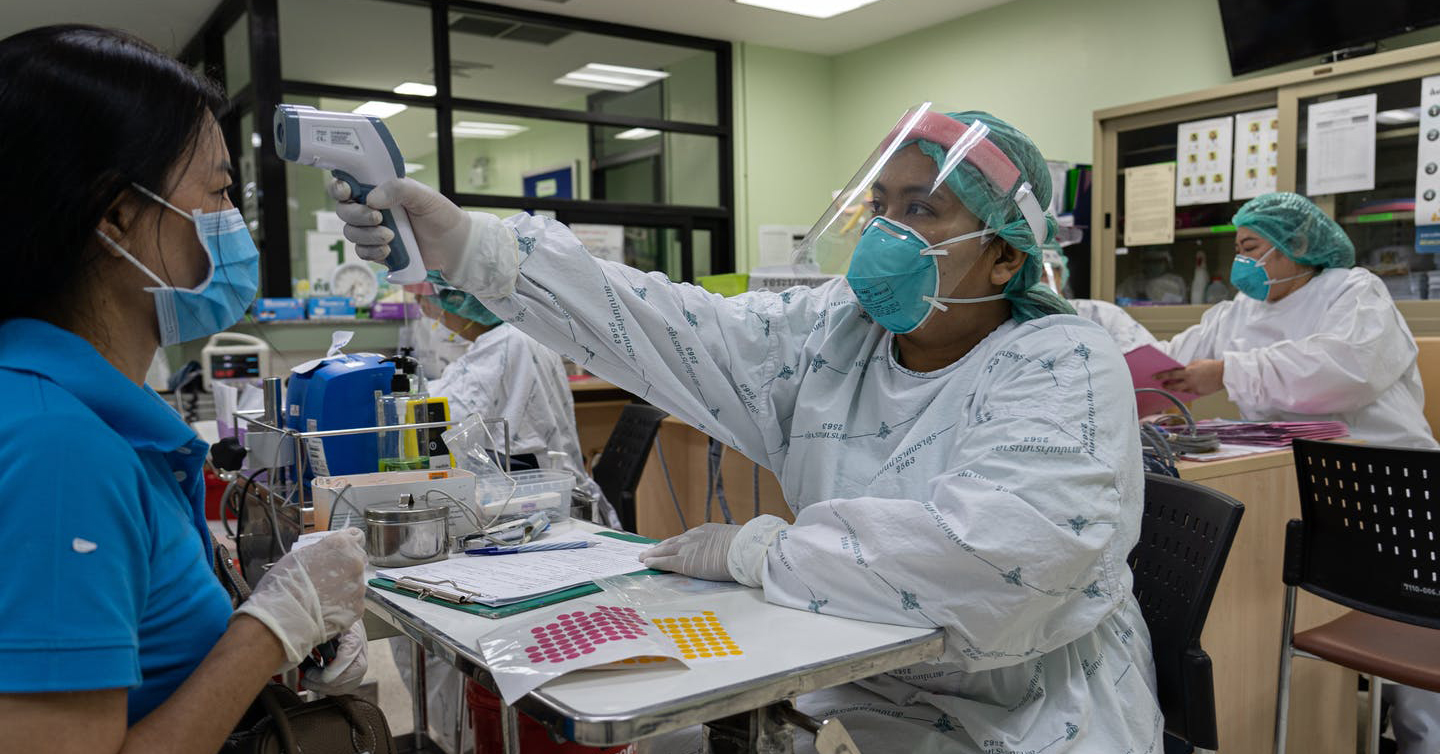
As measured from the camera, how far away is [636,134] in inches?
281

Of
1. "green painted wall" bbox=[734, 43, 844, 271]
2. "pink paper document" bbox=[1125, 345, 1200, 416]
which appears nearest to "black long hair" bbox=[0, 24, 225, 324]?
"pink paper document" bbox=[1125, 345, 1200, 416]

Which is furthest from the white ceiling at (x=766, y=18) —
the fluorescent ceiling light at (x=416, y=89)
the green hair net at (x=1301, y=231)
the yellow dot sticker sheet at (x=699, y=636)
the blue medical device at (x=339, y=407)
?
the yellow dot sticker sheet at (x=699, y=636)

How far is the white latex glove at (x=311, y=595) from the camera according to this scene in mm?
993

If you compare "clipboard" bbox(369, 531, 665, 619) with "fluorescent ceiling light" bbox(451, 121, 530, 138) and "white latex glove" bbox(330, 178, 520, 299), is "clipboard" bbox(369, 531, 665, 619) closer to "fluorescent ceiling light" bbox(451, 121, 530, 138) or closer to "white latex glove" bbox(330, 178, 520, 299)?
"white latex glove" bbox(330, 178, 520, 299)

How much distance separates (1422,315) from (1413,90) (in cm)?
90

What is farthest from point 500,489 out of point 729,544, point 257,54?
point 257,54

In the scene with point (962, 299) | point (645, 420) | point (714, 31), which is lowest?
point (645, 420)

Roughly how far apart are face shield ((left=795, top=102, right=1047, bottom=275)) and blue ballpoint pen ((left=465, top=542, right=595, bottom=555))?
604 mm

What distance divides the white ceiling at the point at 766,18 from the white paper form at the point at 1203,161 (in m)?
2.00

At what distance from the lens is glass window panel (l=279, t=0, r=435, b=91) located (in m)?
5.83

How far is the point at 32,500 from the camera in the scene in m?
0.79

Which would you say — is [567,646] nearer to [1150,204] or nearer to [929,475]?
[929,475]

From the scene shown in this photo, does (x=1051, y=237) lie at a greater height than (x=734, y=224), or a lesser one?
lesser

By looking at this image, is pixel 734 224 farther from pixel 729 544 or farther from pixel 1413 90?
pixel 729 544
